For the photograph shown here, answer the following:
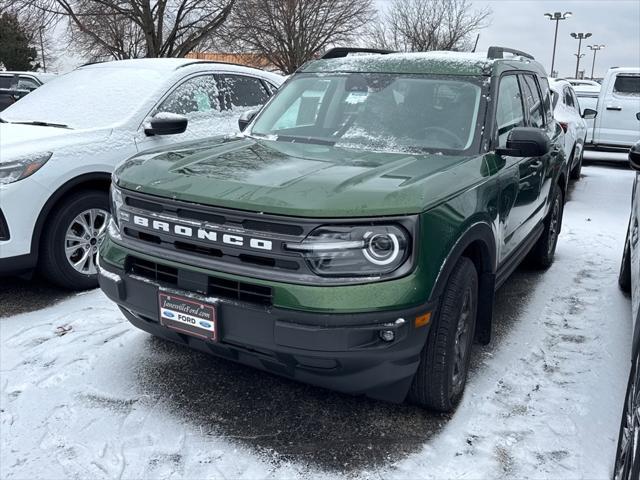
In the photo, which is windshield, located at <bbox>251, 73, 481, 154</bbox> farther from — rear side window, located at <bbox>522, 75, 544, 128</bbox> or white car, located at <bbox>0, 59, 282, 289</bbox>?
white car, located at <bbox>0, 59, 282, 289</bbox>

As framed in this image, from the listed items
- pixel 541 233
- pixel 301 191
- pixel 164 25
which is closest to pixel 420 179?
pixel 301 191

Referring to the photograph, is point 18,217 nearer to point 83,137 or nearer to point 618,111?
point 83,137

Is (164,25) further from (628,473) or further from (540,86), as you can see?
(628,473)

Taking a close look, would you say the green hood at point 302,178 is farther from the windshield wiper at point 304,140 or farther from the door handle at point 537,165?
the door handle at point 537,165

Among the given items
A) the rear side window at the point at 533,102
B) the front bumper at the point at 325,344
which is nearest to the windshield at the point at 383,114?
the rear side window at the point at 533,102

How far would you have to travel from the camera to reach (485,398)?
129 inches

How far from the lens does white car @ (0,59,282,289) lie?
427cm

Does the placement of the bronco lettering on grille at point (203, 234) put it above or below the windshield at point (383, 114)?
below

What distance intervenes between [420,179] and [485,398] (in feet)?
4.31

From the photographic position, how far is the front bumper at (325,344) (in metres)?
2.47

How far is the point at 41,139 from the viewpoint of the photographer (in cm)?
452

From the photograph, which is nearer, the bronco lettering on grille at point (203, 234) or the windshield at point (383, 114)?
the bronco lettering on grille at point (203, 234)

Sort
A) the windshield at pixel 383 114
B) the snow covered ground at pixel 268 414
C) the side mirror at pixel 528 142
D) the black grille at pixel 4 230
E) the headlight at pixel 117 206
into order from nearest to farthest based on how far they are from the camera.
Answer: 1. the snow covered ground at pixel 268 414
2. the headlight at pixel 117 206
3. the side mirror at pixel 528 142
4. the windshield at pixel 383 114
5. the black grille at pixel 4 230

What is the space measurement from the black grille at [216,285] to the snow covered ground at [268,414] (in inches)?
28.2
